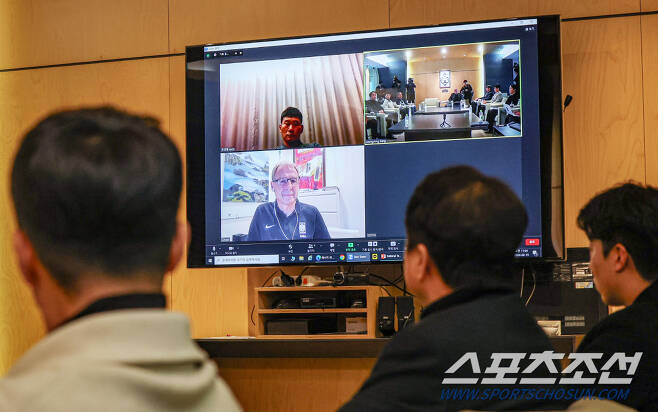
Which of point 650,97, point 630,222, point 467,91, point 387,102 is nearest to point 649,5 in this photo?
point 650,97

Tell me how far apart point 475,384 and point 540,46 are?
204cm

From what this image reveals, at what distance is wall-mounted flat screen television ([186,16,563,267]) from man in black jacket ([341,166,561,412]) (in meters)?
1.54

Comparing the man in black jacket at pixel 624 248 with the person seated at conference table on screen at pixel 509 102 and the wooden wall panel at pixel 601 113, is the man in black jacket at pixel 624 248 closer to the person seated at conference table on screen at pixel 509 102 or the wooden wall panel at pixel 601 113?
the person seated at conference table on screen at pixel 509 102

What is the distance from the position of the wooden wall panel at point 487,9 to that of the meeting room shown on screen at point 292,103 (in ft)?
1.41

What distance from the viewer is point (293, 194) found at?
10.9 ft

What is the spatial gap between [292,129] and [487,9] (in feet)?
3.52

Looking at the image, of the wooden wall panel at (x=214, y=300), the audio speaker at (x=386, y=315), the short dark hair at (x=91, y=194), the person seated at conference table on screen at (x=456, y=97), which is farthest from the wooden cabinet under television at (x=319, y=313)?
the short dark hair at (x=91, y=194)

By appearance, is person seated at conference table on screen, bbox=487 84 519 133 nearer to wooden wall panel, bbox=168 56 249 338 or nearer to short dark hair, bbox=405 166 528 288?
wooden wall panel, bbox=168 56 249 338

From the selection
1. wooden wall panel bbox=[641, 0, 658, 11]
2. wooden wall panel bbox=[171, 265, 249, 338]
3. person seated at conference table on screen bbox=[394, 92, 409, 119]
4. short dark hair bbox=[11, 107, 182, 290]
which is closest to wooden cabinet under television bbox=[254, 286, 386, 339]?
wooden wall panel bbox=[171, 265, 249, 338]

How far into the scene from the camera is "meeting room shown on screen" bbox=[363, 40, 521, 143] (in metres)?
3.15

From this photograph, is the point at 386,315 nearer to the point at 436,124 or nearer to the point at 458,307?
the point at 436,124

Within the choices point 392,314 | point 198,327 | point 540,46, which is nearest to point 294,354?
point 392,314

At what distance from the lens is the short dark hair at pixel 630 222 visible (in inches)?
81.5

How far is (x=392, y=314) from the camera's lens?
312 centimetres
